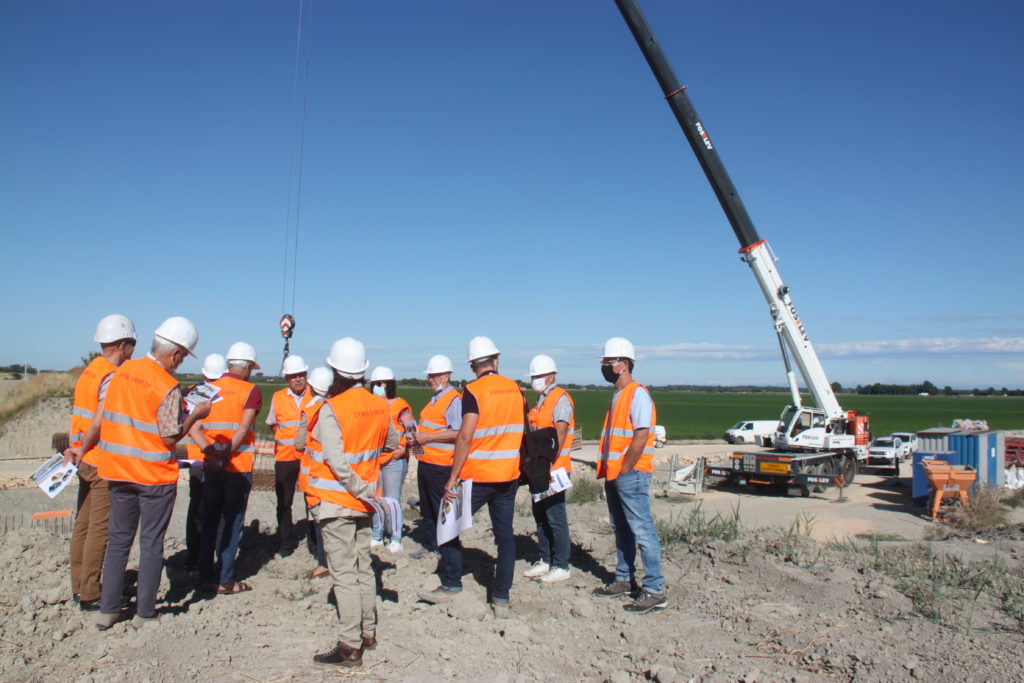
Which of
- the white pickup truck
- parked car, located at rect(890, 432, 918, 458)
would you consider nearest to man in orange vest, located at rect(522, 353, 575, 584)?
the white pickup truck

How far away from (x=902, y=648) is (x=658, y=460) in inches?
694

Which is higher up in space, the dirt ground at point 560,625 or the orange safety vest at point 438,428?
the orange safety vest at point 438,428

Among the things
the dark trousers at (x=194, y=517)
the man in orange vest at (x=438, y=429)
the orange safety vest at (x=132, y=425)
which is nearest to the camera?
the orange safety vest at (x=132, y=425)

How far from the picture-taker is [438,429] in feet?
21.1

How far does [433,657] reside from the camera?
4426mm

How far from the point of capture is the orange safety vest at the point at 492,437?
5227 mm

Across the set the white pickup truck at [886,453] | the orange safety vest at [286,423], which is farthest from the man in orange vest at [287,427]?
the white pickup truck at [886,453]

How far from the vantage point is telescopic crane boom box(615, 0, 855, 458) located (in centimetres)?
1378

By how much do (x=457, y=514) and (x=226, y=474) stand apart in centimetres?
183

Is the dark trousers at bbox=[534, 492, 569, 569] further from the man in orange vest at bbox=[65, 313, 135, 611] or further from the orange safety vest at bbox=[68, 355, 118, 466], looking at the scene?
the orange safety vest at bbox=[68, 355, 118, 466]

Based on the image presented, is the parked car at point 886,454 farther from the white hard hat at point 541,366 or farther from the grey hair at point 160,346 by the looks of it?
the grey hair at point 160,346

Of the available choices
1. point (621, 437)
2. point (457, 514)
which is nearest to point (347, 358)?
point (457, 514)

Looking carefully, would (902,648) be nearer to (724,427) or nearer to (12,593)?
(12,593)

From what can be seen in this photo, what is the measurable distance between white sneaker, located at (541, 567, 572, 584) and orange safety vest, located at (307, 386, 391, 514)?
89.1 inches
